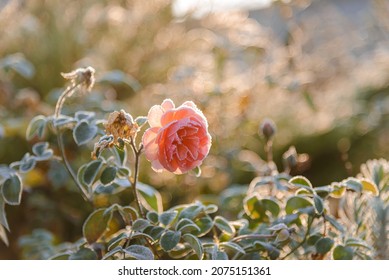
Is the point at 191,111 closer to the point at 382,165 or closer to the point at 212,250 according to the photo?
the point at 212,250

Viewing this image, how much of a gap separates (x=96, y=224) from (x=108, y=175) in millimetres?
87

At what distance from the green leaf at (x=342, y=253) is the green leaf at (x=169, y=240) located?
24 cm

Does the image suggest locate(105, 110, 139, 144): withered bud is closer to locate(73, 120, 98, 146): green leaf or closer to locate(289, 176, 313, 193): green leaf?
locate(73, 120, 98, 146): green leaf

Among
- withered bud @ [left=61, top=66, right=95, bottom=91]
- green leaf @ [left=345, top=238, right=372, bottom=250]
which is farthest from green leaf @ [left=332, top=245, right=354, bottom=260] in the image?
withered bud @ [left=61, top=66, right=95, bottom=91]

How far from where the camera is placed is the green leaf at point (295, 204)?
1.01 metres

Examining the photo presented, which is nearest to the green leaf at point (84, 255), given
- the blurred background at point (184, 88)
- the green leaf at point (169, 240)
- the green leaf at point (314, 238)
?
the green leaf at point (169, 240)

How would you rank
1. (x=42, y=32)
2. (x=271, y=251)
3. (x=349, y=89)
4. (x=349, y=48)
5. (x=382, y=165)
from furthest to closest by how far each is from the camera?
(x=349, y=48)
(x=349, y=89)
(x=42, y=32)
(x=382, y=165)
(x=271, y=251)

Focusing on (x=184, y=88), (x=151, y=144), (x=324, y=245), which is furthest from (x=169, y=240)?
(x=184, y=88)

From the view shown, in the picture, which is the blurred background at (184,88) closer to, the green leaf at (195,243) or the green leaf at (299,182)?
the green leaf at (299,182)

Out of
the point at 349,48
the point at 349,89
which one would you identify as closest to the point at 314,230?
the point at 349,89

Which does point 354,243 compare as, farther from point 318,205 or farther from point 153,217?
point 153,217

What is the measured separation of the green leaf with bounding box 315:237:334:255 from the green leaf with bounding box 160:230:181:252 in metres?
0.22

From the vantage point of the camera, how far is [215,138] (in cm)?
160
